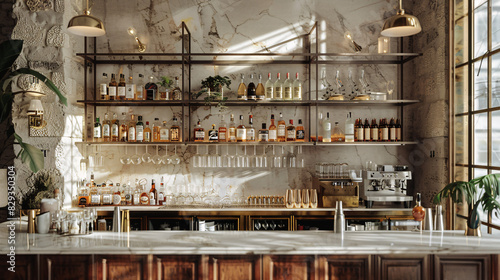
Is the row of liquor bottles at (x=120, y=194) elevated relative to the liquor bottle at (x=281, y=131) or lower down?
lower down

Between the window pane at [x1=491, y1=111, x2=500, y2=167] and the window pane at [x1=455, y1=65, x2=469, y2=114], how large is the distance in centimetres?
46

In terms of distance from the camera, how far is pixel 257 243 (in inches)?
Answer: 101

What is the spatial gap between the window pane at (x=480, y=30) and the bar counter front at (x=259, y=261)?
2.12 meters

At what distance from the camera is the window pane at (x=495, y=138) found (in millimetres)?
3400

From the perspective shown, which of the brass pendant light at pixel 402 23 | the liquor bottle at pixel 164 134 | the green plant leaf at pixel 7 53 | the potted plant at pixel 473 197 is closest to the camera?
the potted plant at pixel 473 197

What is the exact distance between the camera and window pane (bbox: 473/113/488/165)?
11.8ft

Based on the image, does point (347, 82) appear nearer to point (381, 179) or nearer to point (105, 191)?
point (381, 179)

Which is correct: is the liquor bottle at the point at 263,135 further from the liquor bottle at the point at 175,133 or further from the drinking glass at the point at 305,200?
the liquor bottle at the point at 175,133

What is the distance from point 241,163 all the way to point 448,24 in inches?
113

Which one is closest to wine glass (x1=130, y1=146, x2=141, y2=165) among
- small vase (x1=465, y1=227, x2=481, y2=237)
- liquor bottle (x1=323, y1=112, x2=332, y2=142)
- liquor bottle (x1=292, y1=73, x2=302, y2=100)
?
liquor bottle (x1=292, y1=73, x2=302, y2=100)

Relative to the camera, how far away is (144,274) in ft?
8.02

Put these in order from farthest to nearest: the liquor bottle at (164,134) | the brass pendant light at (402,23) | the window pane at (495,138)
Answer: the liquor bottle at (164,134), the window pane at (495,138), the brass pendant light at (402,23)

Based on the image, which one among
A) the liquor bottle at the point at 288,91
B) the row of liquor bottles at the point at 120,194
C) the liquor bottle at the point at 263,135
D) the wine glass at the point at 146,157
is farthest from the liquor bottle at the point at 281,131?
the wine glass at the point at 146,157

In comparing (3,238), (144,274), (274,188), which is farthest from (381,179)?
(3,238)
